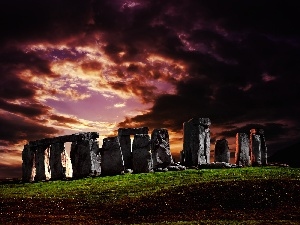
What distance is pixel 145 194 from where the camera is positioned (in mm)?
17812

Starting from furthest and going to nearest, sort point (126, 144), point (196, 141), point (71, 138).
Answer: point (71, 138)
point (126, 144)
point (196, 141)

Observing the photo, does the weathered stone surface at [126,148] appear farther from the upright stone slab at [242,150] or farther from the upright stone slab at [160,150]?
the upright stone slab at [242,150]

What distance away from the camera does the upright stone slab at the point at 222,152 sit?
27.9 meters

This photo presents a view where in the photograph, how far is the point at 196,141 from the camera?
27.1 m

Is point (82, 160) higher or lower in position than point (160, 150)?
lower

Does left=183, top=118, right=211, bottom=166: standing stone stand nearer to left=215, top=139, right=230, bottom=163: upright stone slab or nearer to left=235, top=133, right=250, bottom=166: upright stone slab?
left=215, top=139, right=230, bottom=163: upright stone slab

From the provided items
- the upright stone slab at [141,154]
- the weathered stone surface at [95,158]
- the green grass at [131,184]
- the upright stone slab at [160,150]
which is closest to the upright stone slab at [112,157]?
the upright stone slab at [141,154]

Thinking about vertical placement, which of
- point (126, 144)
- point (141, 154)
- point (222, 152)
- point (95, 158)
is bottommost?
point (95, 158)

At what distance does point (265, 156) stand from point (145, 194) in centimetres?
1258

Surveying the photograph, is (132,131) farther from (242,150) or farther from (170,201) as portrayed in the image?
(170,201)

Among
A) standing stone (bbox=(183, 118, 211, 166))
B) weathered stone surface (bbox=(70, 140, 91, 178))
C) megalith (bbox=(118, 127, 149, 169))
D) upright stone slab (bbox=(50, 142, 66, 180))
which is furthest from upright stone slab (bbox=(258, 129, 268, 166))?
upright stone slab (bbox=(50, 142, 66, 180))

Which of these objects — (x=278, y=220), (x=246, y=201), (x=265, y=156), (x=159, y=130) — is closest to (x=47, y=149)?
(x=159, y=130)

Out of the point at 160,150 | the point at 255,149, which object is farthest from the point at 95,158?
the point at 255,149

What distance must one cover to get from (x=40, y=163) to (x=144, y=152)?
8.36 meters
